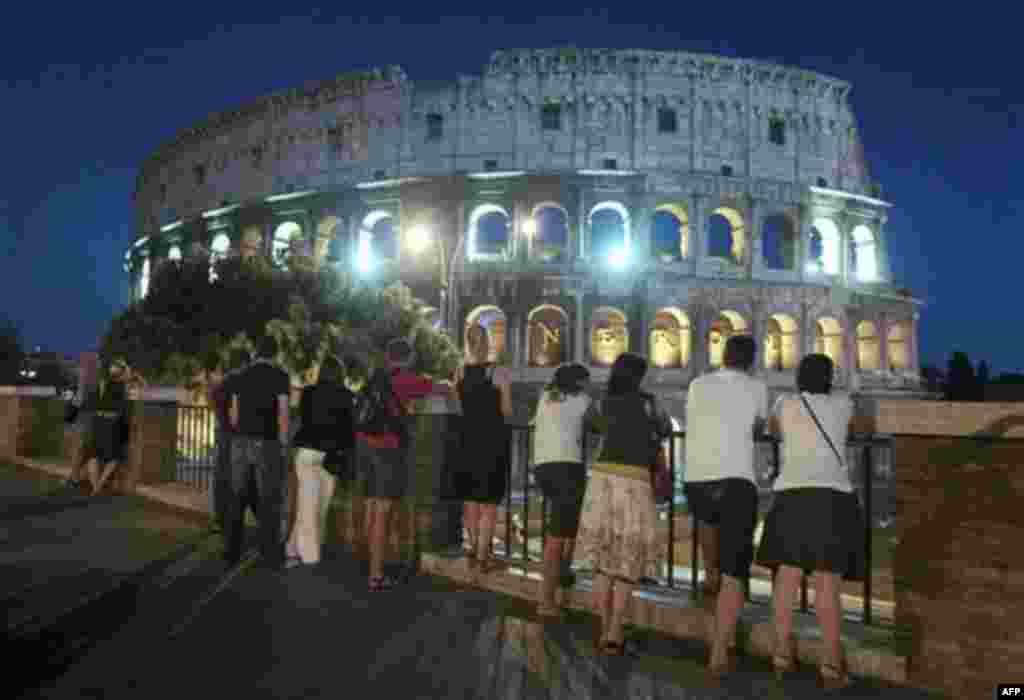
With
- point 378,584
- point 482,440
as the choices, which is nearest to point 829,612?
point 482,440

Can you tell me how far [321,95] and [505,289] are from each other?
49.4 feet

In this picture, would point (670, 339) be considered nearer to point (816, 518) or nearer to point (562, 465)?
point (562, 465)

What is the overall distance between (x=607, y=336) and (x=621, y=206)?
231 inches

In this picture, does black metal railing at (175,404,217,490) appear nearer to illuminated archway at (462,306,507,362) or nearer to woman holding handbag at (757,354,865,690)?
woman holding handbag at (757,354,865,690)

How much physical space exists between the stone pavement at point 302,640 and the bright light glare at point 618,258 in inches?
1265

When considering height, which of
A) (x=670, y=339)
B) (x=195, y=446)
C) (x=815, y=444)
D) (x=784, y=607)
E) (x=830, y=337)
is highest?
(x=830, y=337)

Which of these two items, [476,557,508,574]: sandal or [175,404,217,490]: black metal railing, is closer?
[476,557,508,574]: sandal

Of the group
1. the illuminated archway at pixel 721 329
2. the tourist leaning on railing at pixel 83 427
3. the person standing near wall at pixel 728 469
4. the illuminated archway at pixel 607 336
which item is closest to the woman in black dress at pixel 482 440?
the person standing near wall at pixel 728 469

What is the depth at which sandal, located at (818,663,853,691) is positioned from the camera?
4504 mm

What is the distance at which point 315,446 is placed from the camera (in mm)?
7461

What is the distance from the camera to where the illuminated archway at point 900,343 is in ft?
141

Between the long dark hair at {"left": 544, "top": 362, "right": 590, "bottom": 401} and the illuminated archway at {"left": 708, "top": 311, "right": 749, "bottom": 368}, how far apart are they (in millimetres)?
34549

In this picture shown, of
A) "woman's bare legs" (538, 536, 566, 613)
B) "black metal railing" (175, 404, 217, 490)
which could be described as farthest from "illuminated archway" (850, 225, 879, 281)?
"woman's bare legs" (538, 536, 566, 613)

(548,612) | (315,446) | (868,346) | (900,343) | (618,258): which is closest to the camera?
(548,612)
